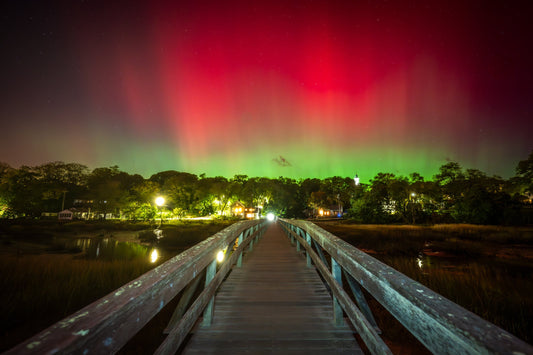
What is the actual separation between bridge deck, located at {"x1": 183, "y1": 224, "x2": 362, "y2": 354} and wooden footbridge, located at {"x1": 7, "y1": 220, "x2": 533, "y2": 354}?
0.01m

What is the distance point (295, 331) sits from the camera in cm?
273

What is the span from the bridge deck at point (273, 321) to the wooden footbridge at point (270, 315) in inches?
0.4

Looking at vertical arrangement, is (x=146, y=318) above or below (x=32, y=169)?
below

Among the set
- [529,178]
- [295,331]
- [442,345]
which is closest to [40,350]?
[442,345]

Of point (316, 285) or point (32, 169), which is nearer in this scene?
point (316, 285)

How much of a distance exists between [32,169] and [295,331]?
76.4 m

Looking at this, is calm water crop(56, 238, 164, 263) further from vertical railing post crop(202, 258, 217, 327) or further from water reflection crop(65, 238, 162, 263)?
vertical railing post crop(202, 258, 217, 327)

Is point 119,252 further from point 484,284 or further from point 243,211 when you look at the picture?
point 243,211

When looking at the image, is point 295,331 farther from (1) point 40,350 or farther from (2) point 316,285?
(1) point 40,350

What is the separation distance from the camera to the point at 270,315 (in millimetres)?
3152

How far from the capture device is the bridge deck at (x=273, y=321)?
7.89 ft

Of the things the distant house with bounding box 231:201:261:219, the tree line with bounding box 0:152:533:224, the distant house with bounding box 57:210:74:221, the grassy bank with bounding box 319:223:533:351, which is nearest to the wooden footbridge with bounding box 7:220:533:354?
the grassy bank with bounding box 319:223:533:351

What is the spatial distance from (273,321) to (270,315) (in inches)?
7.3

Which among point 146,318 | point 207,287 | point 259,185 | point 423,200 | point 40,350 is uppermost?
point 259,185
